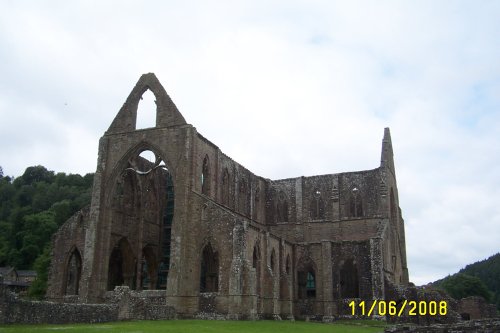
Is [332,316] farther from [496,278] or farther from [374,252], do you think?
[496,278]

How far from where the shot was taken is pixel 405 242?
172 ft

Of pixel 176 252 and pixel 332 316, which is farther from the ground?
pixel 176 252

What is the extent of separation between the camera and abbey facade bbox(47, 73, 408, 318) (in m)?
34.5

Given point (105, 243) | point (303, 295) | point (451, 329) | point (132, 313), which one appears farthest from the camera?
point (303, 295)

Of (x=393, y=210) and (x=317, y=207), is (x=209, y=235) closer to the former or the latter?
(x=317, y=207)

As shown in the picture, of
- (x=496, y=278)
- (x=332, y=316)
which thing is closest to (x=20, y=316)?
(x=332, y=316)

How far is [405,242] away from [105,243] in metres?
29.1

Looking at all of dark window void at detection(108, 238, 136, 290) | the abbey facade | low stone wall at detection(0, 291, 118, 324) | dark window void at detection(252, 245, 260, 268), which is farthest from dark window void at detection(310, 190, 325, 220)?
low stone wall at detection(0, 291, 118, 324)

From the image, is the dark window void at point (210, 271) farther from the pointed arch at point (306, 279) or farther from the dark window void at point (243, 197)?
the pointed arch at point (306, 279)

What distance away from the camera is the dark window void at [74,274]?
42562mm

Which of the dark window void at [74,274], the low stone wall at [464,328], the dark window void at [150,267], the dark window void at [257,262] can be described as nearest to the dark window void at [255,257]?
the dark window void at [257,262]
